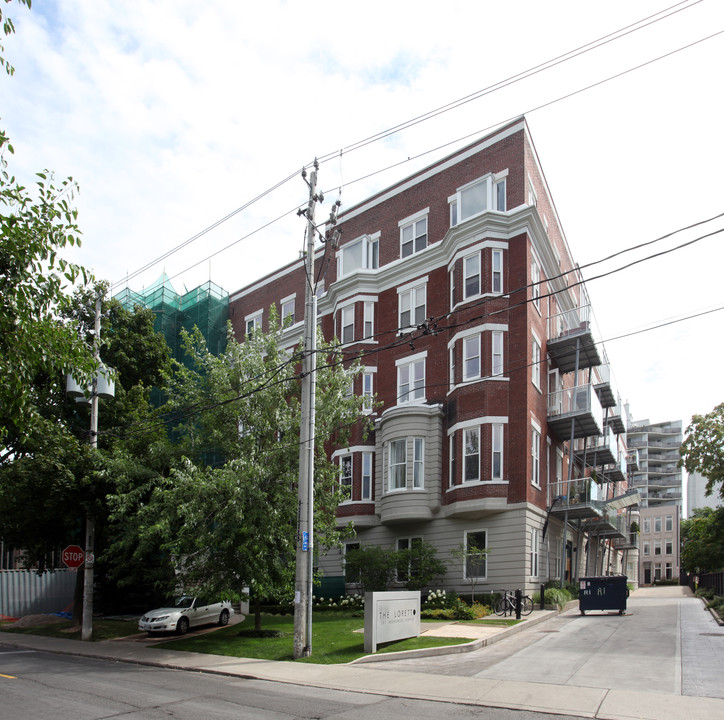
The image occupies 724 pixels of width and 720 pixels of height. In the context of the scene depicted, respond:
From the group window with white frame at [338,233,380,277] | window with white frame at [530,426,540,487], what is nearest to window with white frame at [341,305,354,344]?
window with white frame at [338,233,380,277]

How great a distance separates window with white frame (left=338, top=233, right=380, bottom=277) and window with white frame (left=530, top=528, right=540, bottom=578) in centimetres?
1472

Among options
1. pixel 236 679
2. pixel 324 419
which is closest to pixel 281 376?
pixel 324 419

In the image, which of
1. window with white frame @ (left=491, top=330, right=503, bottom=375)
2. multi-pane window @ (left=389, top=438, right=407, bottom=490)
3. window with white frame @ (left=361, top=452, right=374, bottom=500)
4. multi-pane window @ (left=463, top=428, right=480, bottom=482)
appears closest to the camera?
multi-pane window @ (left=463, top=428, right=480, bottom=482)

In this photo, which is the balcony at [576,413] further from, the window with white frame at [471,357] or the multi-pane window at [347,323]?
the multi-pane window at [347,323]

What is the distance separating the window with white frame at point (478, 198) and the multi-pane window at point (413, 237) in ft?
6.18

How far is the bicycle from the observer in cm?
2344

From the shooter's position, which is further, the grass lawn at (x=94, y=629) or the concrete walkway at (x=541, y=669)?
the grass lawn at (x=94, y=629)

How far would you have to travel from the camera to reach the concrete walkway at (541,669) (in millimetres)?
10828

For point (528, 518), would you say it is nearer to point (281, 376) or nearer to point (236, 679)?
point (281, 376)

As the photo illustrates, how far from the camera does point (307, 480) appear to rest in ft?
57.6

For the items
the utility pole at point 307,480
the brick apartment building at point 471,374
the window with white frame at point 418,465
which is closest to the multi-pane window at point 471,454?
the brick apartment building at point 471,374

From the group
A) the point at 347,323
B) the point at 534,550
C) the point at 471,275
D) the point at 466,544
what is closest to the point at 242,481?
the point at 466,544

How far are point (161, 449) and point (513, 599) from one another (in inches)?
484

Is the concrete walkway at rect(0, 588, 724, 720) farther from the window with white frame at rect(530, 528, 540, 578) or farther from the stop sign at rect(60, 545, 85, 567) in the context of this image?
the window with white frame at rect(530, 528, 540, 578)
